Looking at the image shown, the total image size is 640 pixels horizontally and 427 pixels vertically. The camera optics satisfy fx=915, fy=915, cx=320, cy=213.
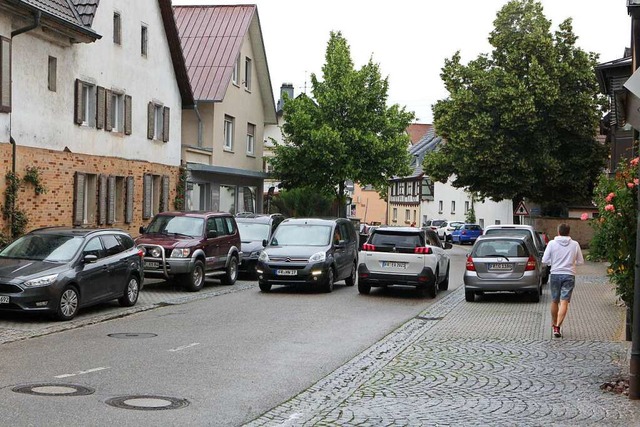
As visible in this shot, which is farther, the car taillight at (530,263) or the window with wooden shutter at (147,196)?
the window with wooden shutter at (147,196)

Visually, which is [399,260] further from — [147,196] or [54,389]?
[54,389]

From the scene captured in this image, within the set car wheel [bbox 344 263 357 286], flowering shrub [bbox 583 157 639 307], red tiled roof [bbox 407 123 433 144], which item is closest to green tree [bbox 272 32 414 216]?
car wheel [bbox 344 263 357 286]

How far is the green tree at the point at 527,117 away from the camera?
4881 centimetres

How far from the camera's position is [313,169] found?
142 feet

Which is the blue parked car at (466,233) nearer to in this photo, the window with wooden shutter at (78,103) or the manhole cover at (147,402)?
the window with wooden shutter at (78,103)

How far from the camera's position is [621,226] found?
10664 mm

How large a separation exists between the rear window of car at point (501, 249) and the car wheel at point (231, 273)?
22.0ft

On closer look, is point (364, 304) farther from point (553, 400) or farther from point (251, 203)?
point (251, 203)

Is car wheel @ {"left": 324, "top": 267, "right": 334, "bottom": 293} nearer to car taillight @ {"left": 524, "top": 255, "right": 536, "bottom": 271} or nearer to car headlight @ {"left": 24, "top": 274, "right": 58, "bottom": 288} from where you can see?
car taillight @ {"left": 524, "top": 255, "right": 536, "bottom": 271}

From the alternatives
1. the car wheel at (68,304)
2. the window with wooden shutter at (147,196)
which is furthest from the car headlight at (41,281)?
the window with wooden shutter at (147,196)

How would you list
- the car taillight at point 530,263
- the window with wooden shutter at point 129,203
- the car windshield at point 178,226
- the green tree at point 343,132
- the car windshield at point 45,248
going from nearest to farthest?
the car windshield at point 45,248
the car taillight at point 530,263
the car windshield at point 178,226
the window with wooden shutter at point 129,203
the green tree at point 343,132

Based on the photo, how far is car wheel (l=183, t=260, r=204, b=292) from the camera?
70.2 feet

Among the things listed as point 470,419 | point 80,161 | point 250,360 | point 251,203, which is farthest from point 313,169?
point 470,419

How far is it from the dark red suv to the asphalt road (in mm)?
2109
